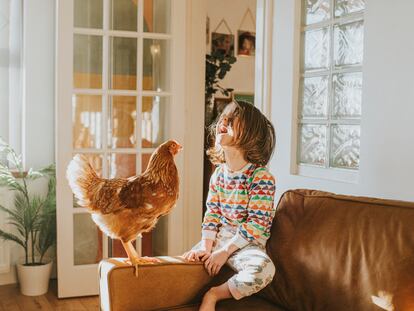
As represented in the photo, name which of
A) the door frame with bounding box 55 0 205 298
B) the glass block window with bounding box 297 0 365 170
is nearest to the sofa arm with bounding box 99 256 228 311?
the glass block window with bounding box 297 0 365 170

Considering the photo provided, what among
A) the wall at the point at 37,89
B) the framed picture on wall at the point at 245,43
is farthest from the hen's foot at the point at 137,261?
the framed picture on wall at the point at 245,43

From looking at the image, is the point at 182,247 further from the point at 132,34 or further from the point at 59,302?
the point at 132,34

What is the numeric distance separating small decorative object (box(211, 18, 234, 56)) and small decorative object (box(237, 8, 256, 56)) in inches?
3.6

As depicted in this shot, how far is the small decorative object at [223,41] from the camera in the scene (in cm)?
480

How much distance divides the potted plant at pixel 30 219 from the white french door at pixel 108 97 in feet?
0.54

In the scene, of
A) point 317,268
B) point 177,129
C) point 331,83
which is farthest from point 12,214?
point 317,268

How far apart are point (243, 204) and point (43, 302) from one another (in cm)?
182

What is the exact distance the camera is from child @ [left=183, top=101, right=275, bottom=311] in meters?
1.87

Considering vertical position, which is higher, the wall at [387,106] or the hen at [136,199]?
the wall at [387,106]

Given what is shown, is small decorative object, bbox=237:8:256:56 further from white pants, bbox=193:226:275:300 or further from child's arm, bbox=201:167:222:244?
white pants, bbox=193:226:275:300

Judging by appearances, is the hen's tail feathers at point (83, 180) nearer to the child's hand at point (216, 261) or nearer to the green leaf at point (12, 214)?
the child's hand at point (216, 261)

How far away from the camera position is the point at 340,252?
165cm

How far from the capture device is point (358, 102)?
92.2 inches

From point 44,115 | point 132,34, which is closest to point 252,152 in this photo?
point 132,34
